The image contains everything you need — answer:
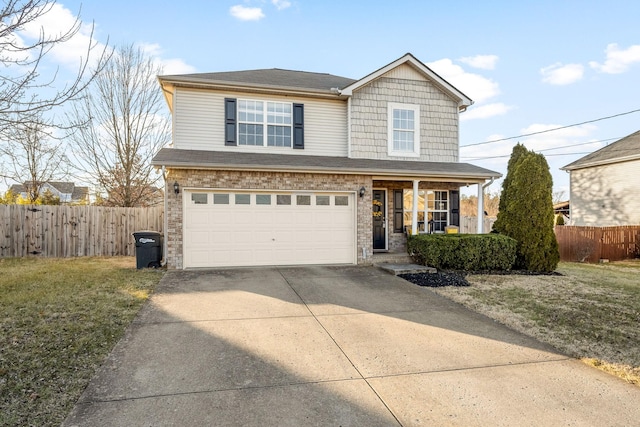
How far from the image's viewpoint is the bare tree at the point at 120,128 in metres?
16.1

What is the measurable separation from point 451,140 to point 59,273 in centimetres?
1255

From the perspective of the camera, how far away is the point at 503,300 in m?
7.00

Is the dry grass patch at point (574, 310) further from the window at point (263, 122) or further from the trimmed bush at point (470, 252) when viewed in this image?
the window at point (263, 122)

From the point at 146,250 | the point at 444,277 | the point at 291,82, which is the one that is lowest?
the point at 444,277

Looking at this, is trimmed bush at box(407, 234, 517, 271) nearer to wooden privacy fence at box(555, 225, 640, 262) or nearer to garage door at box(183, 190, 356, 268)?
garage door at box(183, 190, 356, 268)

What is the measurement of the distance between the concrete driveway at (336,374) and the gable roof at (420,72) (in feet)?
25.8

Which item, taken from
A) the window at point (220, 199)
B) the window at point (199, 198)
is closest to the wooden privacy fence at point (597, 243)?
the window at point (220, 199)

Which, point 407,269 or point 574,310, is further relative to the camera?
point 407,269

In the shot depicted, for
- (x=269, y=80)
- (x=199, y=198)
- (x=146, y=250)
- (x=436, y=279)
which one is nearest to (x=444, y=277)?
(x=436, y=279)

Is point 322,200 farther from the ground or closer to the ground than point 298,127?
closer to the ground

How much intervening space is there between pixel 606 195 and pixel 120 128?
2371 centimetres

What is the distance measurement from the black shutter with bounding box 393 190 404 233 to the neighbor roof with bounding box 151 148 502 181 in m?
1.21

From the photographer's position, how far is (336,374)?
377 centimetres

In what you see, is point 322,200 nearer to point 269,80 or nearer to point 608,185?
point 269,80
